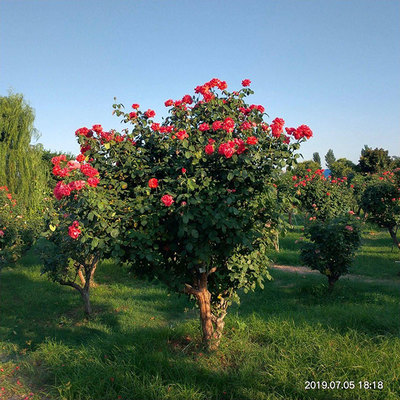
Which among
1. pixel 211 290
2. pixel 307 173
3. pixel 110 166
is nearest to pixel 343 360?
pixel 211 290

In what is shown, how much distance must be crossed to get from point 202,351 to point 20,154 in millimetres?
14715

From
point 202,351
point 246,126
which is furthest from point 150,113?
point 202,351

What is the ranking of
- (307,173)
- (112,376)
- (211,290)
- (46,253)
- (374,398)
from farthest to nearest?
(307,173) < (46,253) < (211,290) < (112,376) < (374,398)

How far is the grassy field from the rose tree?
59 centimetres

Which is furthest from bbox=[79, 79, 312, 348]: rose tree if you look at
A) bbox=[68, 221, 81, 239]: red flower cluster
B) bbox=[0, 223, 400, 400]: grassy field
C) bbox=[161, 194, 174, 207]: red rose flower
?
bbox=[0, 223, 400, 400]: grassy field

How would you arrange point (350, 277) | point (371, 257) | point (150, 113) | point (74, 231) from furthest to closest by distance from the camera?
1. point (371, 257)
2. point (350, 277)
3. point (150, 113)
4. point (74, 231)

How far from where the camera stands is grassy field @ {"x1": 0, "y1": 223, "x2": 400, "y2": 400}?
3258 mm

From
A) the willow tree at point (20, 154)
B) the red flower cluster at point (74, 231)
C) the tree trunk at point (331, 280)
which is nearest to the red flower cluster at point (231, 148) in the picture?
the red flower cluster at point (74, 231)

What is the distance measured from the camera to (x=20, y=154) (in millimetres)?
15680

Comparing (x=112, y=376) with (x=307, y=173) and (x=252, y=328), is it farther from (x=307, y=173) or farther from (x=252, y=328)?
(x=307, y=173)

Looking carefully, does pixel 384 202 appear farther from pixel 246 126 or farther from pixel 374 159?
pixel 374 159

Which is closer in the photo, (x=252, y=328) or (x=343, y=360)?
(x=343, y=360)

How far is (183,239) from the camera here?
3.57 metres

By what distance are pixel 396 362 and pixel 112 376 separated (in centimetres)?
284
